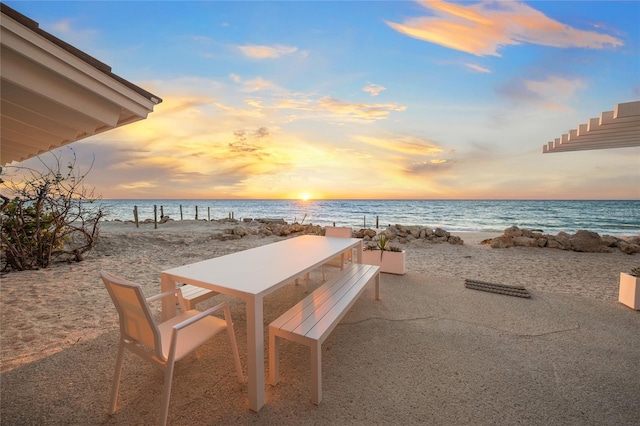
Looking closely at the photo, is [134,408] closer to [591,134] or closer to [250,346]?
[250,346]

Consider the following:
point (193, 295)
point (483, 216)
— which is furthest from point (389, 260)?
point (483, 216)

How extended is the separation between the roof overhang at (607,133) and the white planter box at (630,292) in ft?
7.12

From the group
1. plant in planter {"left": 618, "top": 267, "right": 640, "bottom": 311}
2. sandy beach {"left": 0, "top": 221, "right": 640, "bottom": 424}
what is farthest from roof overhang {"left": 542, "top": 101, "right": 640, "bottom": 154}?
sandy beach {"left": 0, "top": 221, "right": 640, "bottom": 424}

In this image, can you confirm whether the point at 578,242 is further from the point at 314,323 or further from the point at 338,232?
the point at 314,323

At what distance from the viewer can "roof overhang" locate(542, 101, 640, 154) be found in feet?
10.5

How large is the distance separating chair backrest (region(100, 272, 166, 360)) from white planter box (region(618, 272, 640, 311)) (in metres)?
5.39

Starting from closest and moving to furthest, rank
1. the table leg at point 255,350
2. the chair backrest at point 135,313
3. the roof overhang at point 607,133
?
1. the chair backrest at point 135,313
2. the table leg at point 255,350
3. the roof overhang at point 607,133

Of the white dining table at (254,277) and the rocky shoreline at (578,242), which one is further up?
the white dining table at (254,277)

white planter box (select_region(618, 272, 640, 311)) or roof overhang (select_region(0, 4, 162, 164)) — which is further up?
roof overhang (select_region(0, 4, 162, 164))

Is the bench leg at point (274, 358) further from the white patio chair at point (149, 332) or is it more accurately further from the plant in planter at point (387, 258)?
the plant in planter at point (387, 258)

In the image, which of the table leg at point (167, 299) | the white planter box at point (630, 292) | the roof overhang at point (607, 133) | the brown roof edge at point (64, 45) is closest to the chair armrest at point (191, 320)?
the table leg at point (167, 299)

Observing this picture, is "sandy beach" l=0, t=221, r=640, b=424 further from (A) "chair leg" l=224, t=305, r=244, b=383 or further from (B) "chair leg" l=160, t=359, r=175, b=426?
(B) "chair leg" l=160, t=359, r=175, b=426

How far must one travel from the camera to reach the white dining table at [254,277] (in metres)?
1.61

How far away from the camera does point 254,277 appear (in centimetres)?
196
